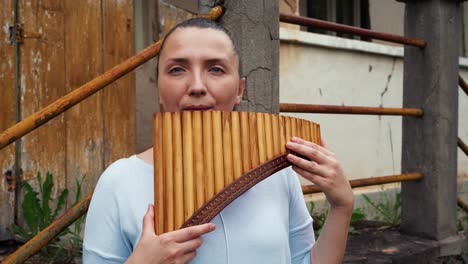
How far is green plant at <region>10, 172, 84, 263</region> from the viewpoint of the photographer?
242cm

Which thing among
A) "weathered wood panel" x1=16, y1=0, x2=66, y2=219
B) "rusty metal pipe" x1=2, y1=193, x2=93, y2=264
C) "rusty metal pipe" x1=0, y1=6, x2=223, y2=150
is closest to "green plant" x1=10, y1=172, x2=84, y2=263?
"weathered wood panel" x1=16, y1=0, x2=66, y2=219

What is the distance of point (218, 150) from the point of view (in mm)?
1032

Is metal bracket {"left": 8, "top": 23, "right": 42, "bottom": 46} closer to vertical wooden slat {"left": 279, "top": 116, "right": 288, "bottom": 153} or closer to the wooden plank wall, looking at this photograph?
the wooden plank wall

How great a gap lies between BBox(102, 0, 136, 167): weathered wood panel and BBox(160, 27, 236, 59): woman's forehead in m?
2.23

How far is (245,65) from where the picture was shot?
Answer: 1994 mm

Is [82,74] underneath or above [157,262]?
above

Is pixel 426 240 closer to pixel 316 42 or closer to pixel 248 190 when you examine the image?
pixel 316 42

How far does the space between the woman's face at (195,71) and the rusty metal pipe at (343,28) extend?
112 centimetres

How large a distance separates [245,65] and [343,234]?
1006 mm

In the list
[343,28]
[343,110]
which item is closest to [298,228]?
[343,110]

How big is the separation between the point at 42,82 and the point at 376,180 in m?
1.88

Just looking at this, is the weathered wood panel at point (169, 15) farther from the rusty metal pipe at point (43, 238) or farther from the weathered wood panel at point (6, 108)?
the rusty metal pipe at point (43, 238)

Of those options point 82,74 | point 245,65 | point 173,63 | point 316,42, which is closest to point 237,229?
point 173,63

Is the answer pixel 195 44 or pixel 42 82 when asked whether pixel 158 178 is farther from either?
pixel 42 82
